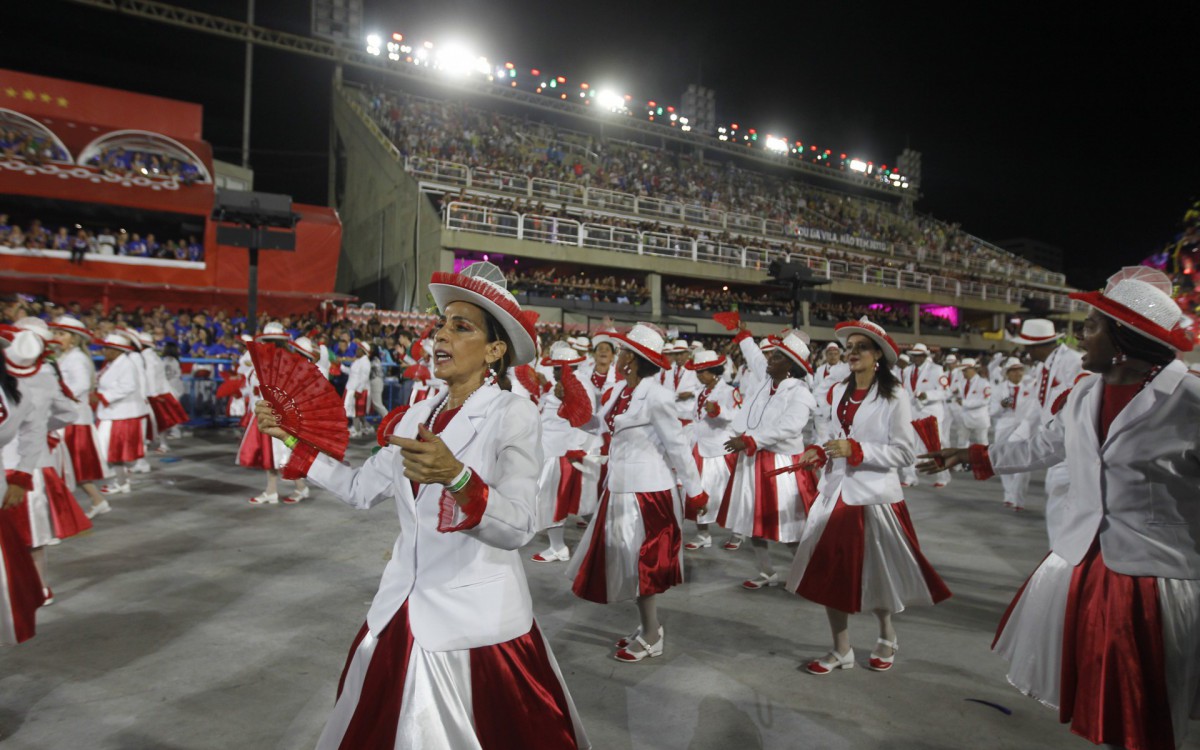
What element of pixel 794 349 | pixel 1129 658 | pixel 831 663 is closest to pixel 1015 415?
pixel 794 349

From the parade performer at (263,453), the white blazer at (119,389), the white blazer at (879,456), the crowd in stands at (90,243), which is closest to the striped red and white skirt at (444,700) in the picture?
the white blazer at (879,456)

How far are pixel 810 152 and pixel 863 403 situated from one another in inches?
1814

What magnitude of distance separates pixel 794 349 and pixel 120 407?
26.2 feet

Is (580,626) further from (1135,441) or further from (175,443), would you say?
(175,443)

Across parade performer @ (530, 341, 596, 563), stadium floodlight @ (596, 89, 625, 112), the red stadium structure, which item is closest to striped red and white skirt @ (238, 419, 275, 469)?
parade performer @ (530, 341, 596, 563)

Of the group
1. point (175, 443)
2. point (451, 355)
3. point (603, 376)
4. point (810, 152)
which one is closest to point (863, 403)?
point (451, 355)

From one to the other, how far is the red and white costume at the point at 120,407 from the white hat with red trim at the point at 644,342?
6836 millimetres

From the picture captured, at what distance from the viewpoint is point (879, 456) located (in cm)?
408

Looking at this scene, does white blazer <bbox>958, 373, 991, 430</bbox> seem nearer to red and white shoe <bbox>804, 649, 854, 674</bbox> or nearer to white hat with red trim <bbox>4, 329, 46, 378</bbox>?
red and white shoe <bbox>804, 649, 854, 674</bbox>

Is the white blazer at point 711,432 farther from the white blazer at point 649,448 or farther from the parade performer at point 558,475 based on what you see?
the white blazer at point 649,448

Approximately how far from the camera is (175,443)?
12711 mm

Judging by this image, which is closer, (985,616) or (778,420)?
(985,616)

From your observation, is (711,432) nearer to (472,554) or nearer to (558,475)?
(558,475)

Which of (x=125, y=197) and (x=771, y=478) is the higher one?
(x=125, y=197)
